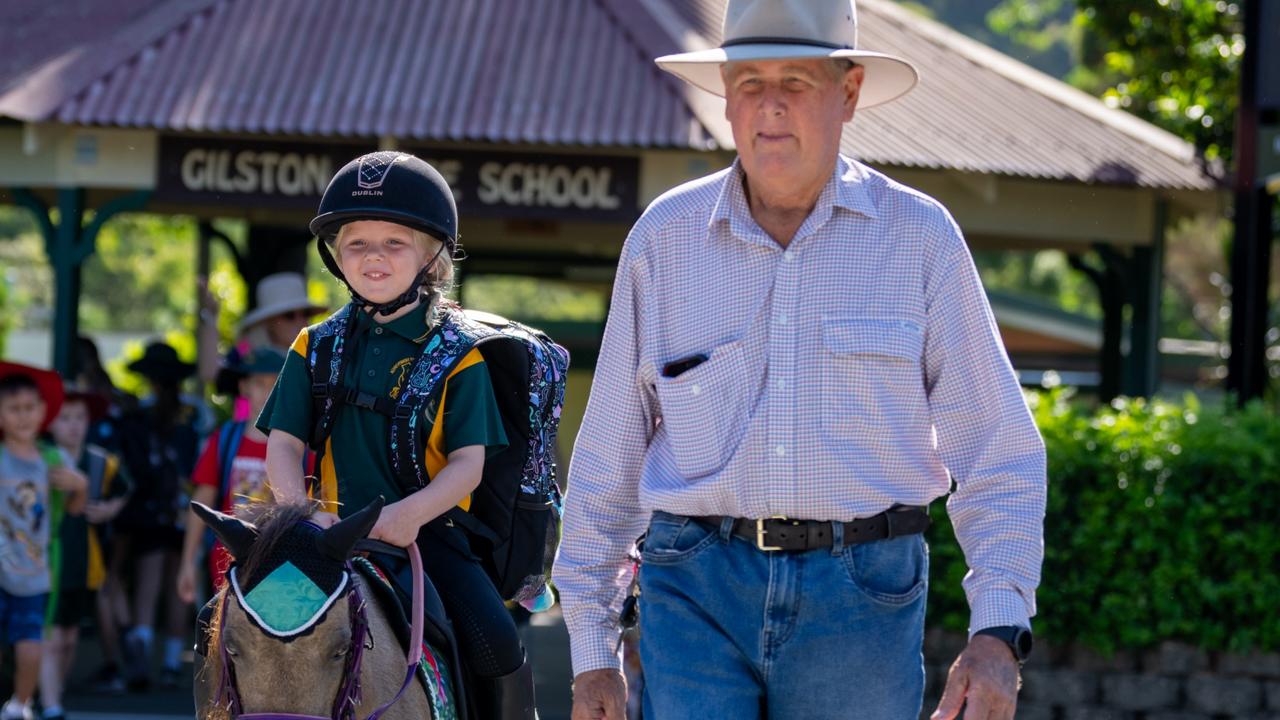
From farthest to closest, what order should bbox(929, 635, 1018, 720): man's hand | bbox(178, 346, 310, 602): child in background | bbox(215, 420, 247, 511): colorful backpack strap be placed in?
bbox(215, 420, 247, 511): colorful backpack strap, bbox(178, 346, 310, 602): child in background, bbox(929, 635, 1018, 720): man's hand

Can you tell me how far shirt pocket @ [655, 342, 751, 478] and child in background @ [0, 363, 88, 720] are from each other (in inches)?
253

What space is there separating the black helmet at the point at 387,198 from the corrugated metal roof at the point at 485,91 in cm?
648

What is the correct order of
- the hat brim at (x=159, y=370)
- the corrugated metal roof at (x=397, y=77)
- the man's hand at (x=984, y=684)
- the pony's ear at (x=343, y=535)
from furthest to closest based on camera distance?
the hat brim at (x=159, y=370)
the corrugated metal roof at (x=397, y=77)
the pony's ear at (x=343, y=535)
the man's hand at (x=984, y=684)

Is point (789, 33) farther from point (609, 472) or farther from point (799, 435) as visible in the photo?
point (609, 472)

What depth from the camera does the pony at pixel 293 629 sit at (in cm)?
377

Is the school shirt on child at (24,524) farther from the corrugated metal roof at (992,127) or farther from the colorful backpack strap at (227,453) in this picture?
the corrugated metal roof at (992,127)

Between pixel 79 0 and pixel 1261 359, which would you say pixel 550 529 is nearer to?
pixel 1261 359

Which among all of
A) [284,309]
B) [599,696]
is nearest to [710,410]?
[599,696]

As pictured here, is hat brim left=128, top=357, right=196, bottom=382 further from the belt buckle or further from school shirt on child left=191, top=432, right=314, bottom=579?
the belt buckle

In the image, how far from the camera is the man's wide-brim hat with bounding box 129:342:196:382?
12453 millimetres

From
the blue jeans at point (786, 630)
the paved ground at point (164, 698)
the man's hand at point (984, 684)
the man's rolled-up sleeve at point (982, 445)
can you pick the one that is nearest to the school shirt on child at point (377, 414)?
the blue jeans at point (786, 630)

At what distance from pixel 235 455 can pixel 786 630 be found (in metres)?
5.87

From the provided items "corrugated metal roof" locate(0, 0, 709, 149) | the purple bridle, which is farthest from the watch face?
"corrugated metal roof" locate(0, 0, 709, 149)

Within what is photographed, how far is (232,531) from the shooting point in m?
3.92
